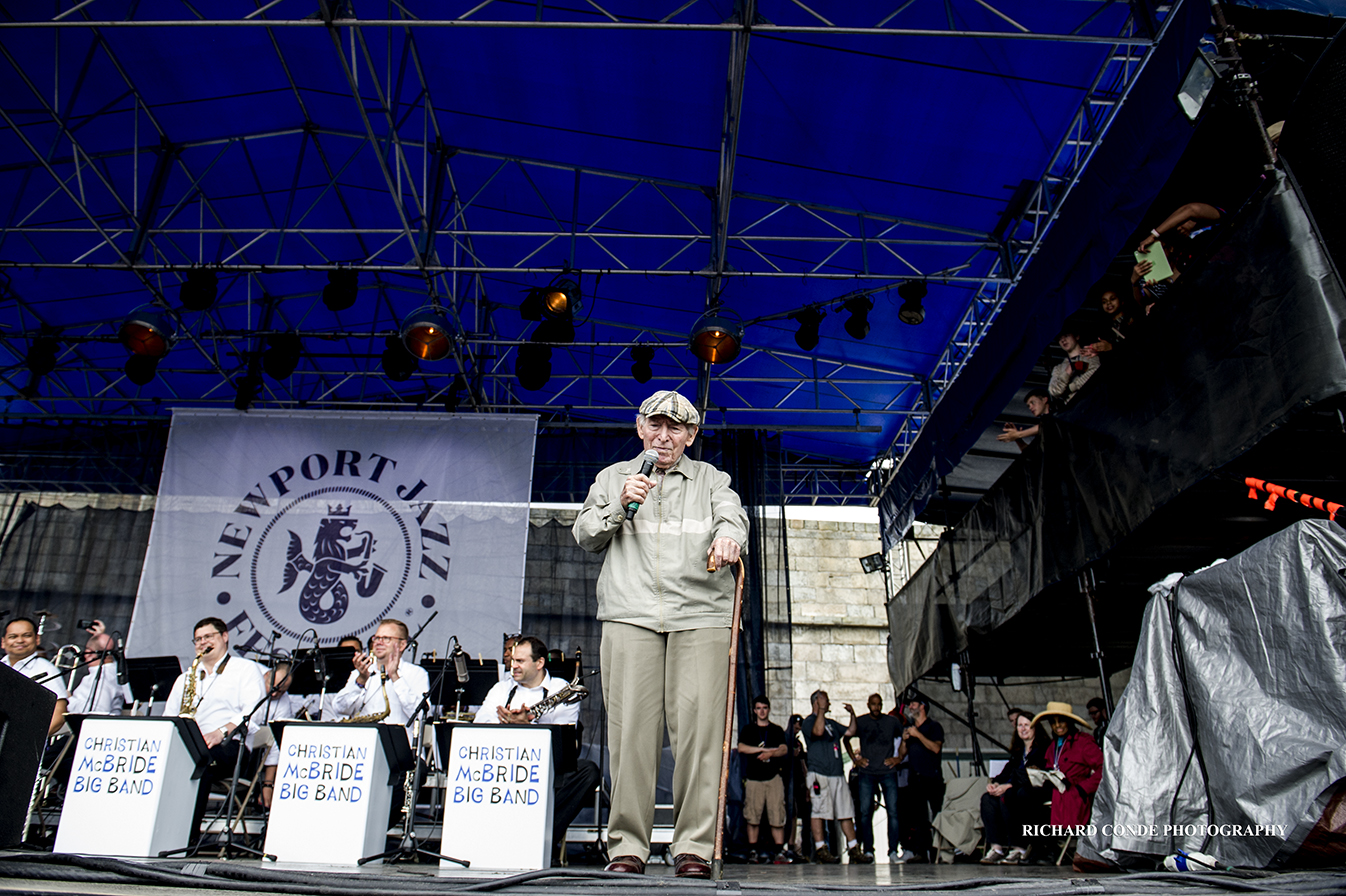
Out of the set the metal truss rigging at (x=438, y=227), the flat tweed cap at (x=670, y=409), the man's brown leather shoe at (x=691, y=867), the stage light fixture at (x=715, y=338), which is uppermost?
the metal truss rigging at (x=438, y=227)

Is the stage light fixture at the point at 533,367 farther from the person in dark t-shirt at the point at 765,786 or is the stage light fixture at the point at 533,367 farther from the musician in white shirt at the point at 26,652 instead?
the musician in white shirt at the point at 26,652

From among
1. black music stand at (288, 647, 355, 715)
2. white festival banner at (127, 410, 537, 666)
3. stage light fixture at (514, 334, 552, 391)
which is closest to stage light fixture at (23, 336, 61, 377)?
white festival banner at (127, 410, 537, 666)

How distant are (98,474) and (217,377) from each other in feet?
10.4

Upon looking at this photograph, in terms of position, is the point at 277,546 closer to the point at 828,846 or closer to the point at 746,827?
the point at 746,827

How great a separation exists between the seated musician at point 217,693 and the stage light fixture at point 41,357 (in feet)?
21.8

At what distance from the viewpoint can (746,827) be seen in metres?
8.54

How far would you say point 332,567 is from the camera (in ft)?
29.7

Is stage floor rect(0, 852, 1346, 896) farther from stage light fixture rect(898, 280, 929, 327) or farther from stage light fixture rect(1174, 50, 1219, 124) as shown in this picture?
stage light fixture rect(898, 280, 929, 327)

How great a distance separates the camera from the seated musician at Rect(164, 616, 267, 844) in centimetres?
538

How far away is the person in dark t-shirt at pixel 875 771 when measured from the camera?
815 cm

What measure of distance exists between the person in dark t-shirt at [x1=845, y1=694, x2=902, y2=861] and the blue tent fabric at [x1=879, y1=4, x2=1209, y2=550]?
2657 millimetres

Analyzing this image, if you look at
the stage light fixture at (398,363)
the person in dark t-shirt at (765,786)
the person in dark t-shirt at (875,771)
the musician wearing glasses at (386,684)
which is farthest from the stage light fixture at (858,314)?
the musician wearing glasses at (386,684)

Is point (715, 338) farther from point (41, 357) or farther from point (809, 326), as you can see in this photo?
point (41, 357)

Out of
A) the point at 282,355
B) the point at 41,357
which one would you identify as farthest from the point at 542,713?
the point at 41,357
